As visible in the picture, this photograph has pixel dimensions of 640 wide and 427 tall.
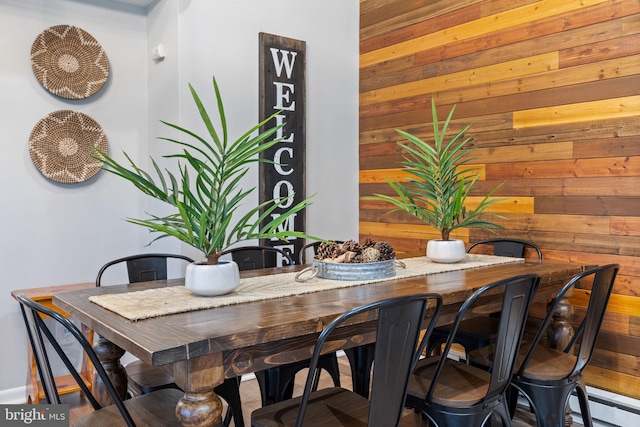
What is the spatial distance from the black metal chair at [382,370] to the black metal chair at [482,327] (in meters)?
0.98

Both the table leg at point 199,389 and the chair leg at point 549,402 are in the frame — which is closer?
the table leg at point 199,389

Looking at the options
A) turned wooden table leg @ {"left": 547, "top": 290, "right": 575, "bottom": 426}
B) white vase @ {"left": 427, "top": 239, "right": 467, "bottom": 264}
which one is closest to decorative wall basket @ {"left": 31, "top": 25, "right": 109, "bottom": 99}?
white vase @ {"left": 427, "top": 239, "right": 467, "bottom": 264}

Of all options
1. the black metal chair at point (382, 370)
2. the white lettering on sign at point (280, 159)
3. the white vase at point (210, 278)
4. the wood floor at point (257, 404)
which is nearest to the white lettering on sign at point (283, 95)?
the white lettering on sign at point (280, 159)

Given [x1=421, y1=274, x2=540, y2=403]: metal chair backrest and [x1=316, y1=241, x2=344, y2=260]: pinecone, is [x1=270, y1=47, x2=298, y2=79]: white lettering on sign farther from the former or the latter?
[x1=421, y1=274, x2=540, y2=403]: metal chair backrest

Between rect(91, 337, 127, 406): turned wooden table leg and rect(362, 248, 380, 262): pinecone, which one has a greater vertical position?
rect(362, 248, 380, 262): pinecone

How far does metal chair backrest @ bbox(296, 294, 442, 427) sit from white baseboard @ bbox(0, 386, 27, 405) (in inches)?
90.3

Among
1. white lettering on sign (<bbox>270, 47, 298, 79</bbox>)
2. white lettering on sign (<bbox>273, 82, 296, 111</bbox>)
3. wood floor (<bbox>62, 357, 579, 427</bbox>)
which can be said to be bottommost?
wood floor (<bbox>62, 357, 579, 427</bbox>)

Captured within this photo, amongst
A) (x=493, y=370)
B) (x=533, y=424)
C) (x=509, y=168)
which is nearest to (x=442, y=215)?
(x=509, y=168)

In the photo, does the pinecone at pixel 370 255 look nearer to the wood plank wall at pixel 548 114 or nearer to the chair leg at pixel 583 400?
the chair leg at pixel 583 400

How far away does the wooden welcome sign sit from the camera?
11.4 ft

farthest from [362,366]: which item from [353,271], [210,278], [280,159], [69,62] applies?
[69,62]

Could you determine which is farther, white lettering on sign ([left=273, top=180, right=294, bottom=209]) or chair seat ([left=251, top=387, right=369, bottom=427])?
white lettering on sign ([left=273, top=180, right=294, bottom=209])

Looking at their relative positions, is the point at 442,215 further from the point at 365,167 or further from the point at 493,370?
the point at 365,167

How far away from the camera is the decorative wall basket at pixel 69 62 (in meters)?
3.03
